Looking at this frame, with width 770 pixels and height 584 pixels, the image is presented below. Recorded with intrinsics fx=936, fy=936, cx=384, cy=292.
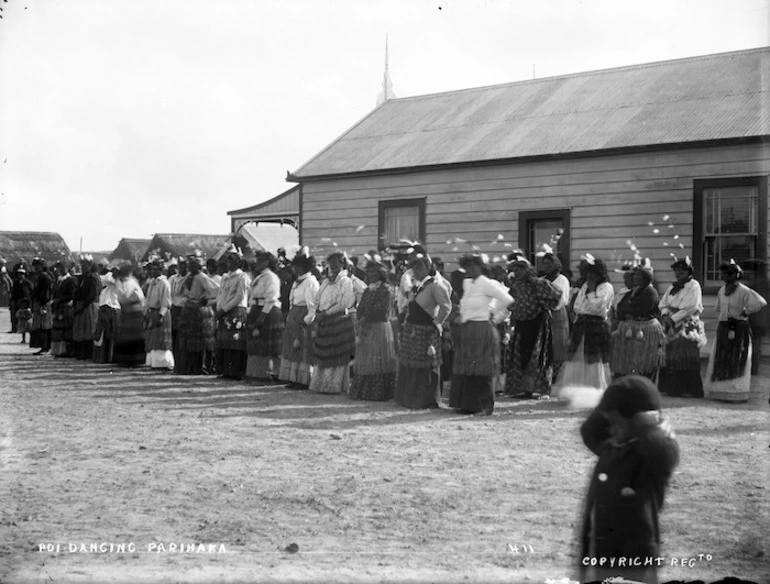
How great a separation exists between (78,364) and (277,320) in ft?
15.6

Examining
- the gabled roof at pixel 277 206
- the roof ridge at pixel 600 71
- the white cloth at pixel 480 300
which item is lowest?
the white cloth at pixel 480 300

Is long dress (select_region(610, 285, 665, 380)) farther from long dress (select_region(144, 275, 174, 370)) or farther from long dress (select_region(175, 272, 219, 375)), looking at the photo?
long dress (select_region(144, 275, 174, 370))

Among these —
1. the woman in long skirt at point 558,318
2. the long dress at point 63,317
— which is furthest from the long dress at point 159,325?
the woman in long skirt at point 558,318

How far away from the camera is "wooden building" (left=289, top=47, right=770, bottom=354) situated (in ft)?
46.9

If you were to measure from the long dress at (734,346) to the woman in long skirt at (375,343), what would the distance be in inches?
159

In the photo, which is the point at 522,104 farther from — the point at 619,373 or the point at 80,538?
the point at 80,538

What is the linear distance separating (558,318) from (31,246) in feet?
113

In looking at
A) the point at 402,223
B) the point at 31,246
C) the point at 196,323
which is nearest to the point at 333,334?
the point at 196,323

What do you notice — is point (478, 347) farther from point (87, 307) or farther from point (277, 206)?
point (277, 206)

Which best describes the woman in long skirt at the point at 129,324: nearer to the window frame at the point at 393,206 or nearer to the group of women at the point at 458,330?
the group of women at the point at 458,330

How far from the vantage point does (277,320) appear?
13.1m

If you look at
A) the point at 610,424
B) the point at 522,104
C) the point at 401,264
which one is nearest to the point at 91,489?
the point at 610,424

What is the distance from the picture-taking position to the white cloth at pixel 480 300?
10062 millimetres

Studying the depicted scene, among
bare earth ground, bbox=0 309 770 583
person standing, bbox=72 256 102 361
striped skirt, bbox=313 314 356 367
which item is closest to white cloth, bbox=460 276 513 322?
bare earth ground, bbox=0 309 770 583
